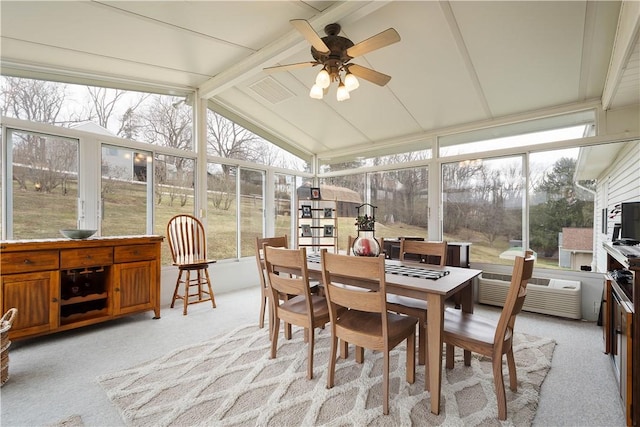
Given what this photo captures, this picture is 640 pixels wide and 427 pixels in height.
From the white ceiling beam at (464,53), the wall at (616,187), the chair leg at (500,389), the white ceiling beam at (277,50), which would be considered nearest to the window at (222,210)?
the white ceiling beam at (277,50)

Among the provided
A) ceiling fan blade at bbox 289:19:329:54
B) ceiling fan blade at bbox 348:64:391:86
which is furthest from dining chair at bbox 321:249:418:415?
ceiling fan blade at bbox 348:64:391:86

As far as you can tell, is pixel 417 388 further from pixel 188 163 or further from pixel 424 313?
pixel 188 163

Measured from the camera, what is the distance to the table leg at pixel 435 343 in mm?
1683

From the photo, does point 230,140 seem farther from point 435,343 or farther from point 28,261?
point 435,343

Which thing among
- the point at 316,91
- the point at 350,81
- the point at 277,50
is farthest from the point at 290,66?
the point at 277,50

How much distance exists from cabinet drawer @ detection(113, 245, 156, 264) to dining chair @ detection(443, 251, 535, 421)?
3143 mm

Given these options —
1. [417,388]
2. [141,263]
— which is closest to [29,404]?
[141,263]

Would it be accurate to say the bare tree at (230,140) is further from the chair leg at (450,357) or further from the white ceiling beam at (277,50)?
the chair leg at (450,357)

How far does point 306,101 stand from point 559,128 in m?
3.37

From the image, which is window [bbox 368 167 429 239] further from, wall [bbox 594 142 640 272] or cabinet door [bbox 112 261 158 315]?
cabinet door [bbox 112 261 158 315]

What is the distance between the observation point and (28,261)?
251 cm

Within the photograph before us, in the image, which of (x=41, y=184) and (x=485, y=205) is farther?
(x=485, y=205)

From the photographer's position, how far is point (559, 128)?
11.8 ft

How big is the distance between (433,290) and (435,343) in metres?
0.33
